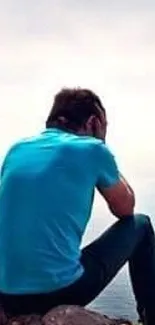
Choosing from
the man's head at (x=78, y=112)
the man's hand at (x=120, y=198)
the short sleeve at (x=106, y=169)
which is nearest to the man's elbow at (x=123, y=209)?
the man's hand at (x=120, y=198)

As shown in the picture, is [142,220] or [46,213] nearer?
[46,213]

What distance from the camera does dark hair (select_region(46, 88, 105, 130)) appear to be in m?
9.12

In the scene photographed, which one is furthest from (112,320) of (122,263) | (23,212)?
(23,212)

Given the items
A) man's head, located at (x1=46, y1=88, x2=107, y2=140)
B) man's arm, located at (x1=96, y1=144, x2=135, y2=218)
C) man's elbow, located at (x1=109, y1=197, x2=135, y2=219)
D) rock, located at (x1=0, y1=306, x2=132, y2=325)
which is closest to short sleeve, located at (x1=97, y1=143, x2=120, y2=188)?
man's arm, located at (x1=96, y1=144, x2=135, y2=218)

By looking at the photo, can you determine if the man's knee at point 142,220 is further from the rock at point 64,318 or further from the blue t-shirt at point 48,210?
the rock at point 64,318

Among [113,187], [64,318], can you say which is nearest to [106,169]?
[113,187]

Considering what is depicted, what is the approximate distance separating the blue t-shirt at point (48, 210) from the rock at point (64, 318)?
213 millimetres

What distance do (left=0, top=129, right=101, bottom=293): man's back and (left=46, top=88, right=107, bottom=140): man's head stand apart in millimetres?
295

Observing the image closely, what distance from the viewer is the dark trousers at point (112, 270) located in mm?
8719

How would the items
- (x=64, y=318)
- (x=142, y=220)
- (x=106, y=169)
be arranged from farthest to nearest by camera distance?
(x=142, y=220), (x=106, y=169), (x=64, y=318)

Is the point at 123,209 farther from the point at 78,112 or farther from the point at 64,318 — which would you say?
the point at 64,318

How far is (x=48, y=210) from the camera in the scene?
8.67 meters

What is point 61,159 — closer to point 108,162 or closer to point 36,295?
point 108,162

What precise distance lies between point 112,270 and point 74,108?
136 cm
